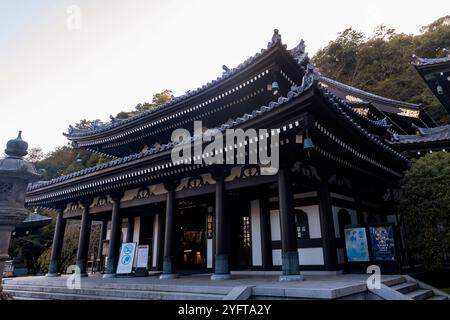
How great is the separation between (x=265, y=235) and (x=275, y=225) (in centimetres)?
55

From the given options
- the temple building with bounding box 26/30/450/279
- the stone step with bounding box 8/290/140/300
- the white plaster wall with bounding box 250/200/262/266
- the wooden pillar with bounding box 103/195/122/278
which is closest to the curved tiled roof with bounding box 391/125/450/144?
the temple building with bounding box 26/30/450/279

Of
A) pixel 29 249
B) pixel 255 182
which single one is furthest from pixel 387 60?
pixel 29 249

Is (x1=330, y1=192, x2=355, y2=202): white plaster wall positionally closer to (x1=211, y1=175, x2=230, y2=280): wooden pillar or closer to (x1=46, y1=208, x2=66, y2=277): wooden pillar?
(x1=211, y1=175, x2=230, y2=280): wooden pillar

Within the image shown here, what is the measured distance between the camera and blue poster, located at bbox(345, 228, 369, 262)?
375 inches

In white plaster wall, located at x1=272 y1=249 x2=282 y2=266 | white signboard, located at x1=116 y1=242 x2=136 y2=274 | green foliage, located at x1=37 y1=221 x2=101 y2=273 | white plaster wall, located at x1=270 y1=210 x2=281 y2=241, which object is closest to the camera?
white plaster wall, located at x1=272 y1=249 x2=282 y2=266

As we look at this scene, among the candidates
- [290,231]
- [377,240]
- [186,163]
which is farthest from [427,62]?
[186,163]

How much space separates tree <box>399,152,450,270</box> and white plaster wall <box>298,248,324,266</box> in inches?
115

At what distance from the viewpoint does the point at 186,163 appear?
9.74 meters

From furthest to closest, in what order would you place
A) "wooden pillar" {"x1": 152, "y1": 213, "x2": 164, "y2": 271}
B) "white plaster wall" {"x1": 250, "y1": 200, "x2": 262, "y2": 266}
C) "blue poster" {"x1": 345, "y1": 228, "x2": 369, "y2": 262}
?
"wooden pillar" {"x1": 152, "y1": 213, "x2": 164, "y2": 271} < "white plaster wall" {"x1": 250, "y1": 200, "x2": 262, "y2": 266} < "blue poster" {"x1": 345, "y1": 228, "x2": 369, "y2": 262}

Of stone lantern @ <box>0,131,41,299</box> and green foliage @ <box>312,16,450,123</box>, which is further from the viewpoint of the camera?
green foliage @ <box>312,16,450,123</box>

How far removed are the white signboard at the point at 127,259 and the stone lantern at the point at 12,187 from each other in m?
6.20
